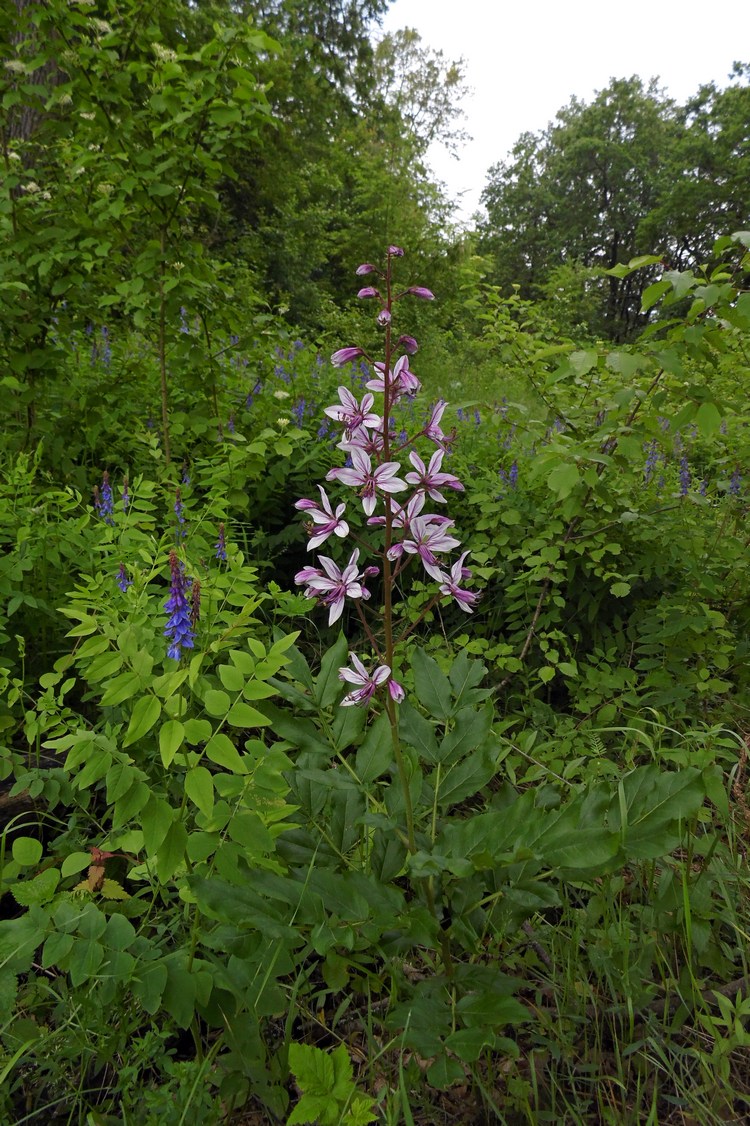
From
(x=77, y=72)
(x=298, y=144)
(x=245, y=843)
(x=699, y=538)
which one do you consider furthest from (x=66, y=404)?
(x=298, y=144)

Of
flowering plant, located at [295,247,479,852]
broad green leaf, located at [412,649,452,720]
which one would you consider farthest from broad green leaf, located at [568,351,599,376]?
broad green leaf, located at [412,649,452,720]

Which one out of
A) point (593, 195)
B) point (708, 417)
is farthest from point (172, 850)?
point (593, 195)

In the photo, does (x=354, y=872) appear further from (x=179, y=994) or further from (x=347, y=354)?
(x=347, y=354)

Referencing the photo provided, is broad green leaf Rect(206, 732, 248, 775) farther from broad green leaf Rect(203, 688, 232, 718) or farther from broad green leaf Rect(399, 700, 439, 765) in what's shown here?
broad green leaf Rect(399, 700, 439, 765)

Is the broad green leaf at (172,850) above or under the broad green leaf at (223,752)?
under

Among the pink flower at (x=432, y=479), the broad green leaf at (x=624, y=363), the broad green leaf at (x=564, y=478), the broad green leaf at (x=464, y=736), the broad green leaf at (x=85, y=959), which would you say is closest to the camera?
the broad green leaf at (x=85, y=959)

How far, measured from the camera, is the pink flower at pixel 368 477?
1190 millimetres

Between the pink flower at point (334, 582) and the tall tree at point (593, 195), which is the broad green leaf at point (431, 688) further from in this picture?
the tall tree at point (593, 195)

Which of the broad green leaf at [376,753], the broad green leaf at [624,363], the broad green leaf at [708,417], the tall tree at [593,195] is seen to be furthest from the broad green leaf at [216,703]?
the tall tree at [593,195]

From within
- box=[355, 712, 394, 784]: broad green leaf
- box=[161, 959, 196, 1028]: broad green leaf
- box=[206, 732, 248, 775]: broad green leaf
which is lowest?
box=[161, 959, 196, 1028]: broad green leaf

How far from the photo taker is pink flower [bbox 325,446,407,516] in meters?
1.19

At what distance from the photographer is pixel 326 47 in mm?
12500

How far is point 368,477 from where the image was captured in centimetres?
123

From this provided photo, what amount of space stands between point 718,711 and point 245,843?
232 centimetres
